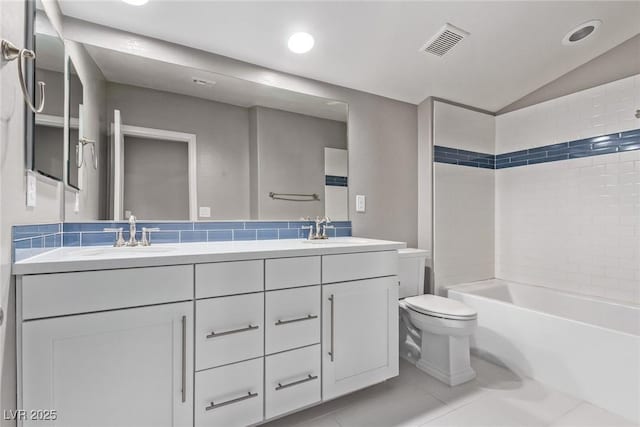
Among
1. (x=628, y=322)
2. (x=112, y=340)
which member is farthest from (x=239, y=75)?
(x=628, y=322)

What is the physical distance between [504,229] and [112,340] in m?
3.10

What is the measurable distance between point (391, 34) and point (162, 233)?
6.03 feet

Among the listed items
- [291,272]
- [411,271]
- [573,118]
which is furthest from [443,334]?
[573,118]

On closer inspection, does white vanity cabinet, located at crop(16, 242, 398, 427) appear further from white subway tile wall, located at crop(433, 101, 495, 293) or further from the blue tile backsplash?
white subway tile wall, located at crop(433, 101, 495, 293)

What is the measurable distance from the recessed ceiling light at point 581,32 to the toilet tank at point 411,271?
5.84 ft

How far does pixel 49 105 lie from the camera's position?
118 cm

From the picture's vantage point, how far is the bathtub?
160 cm

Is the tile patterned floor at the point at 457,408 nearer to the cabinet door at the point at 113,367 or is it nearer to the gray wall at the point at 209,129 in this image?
the cabinet door at the point at 113,367

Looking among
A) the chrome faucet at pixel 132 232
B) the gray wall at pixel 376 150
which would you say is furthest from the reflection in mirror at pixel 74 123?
the gray wall at pixel 376 150

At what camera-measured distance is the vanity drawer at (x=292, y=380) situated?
1.38m

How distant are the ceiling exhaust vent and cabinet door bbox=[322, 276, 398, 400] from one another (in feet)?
5.07

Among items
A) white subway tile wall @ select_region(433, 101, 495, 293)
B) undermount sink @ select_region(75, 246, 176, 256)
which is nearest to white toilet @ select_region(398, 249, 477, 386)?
white subway tile wall @ select_region(433, 101, 495, 293)

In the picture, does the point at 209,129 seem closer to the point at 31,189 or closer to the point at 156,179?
the point at 156,179

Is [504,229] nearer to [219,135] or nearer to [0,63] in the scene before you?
[219,135]
